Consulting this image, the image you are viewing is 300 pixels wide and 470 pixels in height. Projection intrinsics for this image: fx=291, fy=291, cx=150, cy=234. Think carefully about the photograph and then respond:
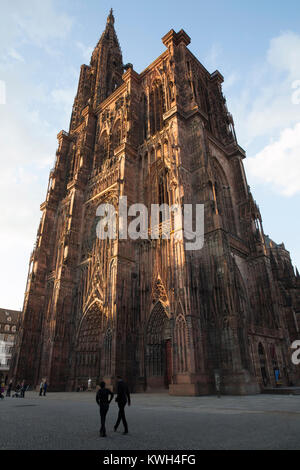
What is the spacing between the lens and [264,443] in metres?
4.48

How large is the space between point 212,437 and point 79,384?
21017mm

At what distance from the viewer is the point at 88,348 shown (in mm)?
23578

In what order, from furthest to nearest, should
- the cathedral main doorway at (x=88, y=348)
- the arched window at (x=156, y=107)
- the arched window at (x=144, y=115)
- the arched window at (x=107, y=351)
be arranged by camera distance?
the arched window at (x=144, y=115), the arched window at (x=156, y=107), the cathedral main doorway at (x=88, y=348), the arched window at (x=107, y=351)

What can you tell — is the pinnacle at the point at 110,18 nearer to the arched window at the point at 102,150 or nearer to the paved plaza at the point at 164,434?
the arched window at the point at 102,150

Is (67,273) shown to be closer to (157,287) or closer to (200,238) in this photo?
(157,287)

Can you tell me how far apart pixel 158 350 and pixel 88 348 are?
23.3 feet

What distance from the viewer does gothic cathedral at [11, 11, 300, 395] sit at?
1741cm

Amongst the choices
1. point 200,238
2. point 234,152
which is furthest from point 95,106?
point 200,238

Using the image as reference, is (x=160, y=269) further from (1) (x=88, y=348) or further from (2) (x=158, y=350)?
(1) (x=88, y=348)

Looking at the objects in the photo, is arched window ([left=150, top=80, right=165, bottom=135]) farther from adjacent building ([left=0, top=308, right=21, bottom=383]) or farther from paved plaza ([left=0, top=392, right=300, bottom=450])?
adjacent building ([left=0, top=308, right=21, bottom=383])

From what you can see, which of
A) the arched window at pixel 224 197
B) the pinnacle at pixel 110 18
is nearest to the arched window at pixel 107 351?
the arched window at pixel 224 197

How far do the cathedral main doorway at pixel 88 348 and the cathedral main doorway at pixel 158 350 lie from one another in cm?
489

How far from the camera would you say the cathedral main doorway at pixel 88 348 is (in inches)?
896

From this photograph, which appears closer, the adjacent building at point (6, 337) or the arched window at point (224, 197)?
the arched window at point (224, 197)
